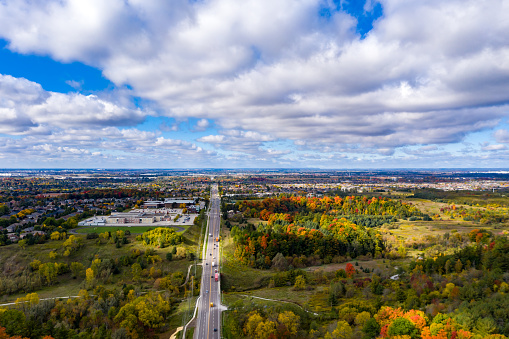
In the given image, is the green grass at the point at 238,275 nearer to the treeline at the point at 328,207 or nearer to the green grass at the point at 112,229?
the green grass at the point at 112,229

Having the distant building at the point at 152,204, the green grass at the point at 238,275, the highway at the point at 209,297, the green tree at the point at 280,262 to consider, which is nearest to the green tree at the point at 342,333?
the highway at the point at 209,297

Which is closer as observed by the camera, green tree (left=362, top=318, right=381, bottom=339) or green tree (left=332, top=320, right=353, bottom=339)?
green tree (left=332, top=320, right=353, bottom=339)

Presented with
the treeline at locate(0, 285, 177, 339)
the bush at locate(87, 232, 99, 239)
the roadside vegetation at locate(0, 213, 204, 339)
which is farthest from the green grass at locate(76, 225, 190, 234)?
the treeline at locate(0, 285, 177, 339)

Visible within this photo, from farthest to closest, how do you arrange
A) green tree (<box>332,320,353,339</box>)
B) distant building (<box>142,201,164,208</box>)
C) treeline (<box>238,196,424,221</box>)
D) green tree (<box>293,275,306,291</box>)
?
distant building (<box>142,201,164,208</box>) → treeline (<box>238,196,424,221</box>) → green tree (<box>293,275,306,291</box>) → green tree (<box>332,320,353,339</box>)

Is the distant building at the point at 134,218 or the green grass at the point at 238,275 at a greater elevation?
the distant building at the point at 134,218

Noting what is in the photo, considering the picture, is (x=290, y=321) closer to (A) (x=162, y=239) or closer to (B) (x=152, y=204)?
(A) (x=162, y=239)

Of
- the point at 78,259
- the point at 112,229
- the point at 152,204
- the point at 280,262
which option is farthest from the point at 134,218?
the point at 280,262

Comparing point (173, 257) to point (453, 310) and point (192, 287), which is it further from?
point (453, 310)

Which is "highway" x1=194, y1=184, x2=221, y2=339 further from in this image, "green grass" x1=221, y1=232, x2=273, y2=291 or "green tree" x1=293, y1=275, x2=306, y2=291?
"green tree" x1=293, y1=275, x2=306, y2=291

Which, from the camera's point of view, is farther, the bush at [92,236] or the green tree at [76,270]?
the bush at [92,236]

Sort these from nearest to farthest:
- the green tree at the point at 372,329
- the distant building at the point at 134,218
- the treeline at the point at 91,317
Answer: the green tree at the point at 372,329
the treeline at the point at 91,317
the distant building at the point at 134,218

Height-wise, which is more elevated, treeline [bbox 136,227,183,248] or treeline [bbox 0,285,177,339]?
treeline [bbox 136,227,183,248]
